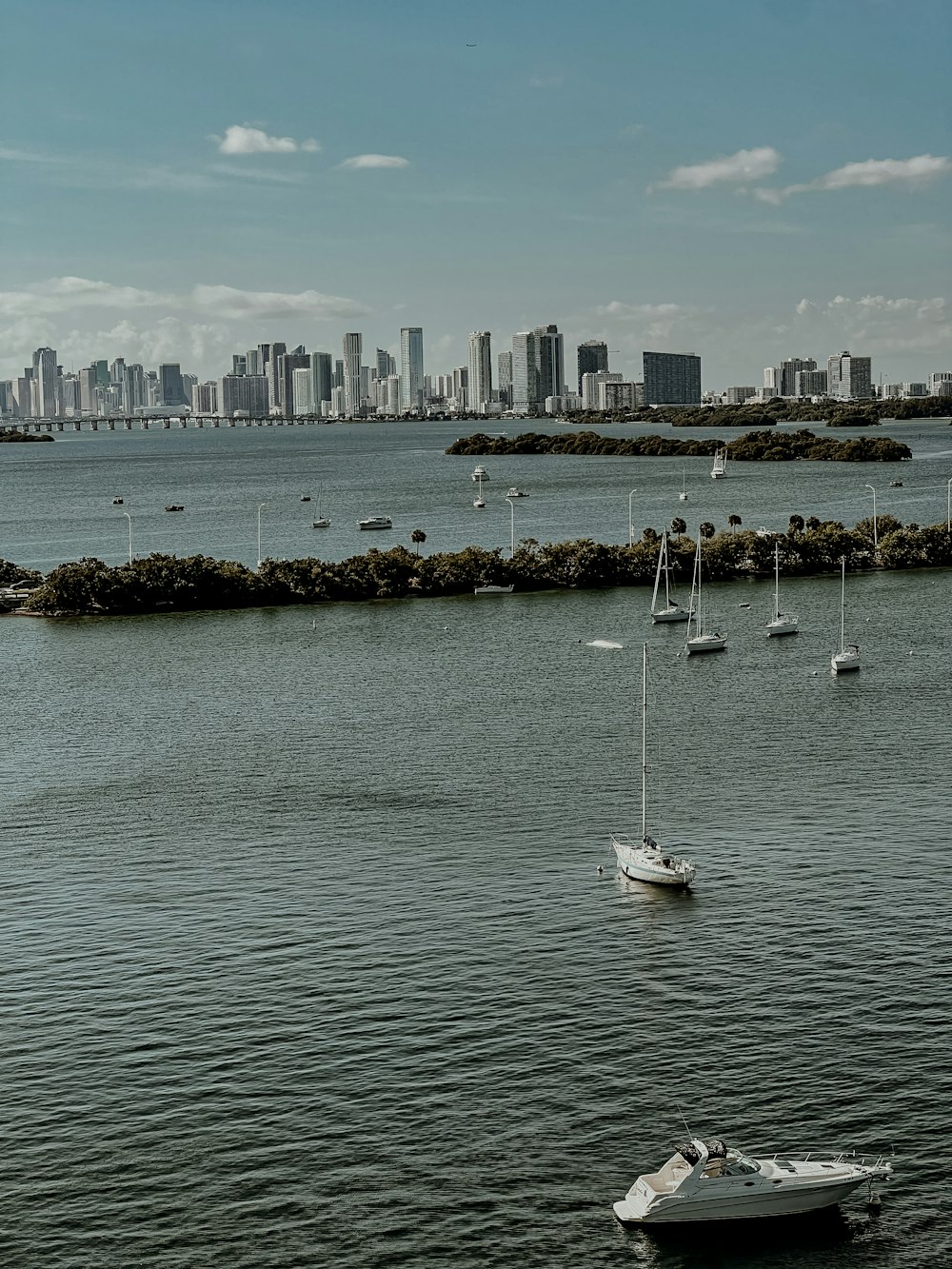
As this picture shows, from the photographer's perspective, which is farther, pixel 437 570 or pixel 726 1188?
pixel 437 570

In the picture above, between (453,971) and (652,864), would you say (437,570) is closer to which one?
(652,864)

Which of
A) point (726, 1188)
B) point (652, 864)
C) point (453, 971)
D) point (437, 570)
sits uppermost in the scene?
point (437, 570)

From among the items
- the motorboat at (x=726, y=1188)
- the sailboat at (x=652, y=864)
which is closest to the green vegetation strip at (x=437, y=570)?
the sailboat at (x=652, y=864)

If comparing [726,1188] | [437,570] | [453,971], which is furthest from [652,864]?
[437,570]

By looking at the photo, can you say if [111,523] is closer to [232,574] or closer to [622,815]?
[232,574]

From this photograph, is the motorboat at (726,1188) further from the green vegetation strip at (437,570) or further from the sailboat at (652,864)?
the green vegetation strip at (437,570)

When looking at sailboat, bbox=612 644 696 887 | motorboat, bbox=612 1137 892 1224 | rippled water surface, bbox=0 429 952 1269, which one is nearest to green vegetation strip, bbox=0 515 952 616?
rippled water surface, bbox=0 429 952 1269
